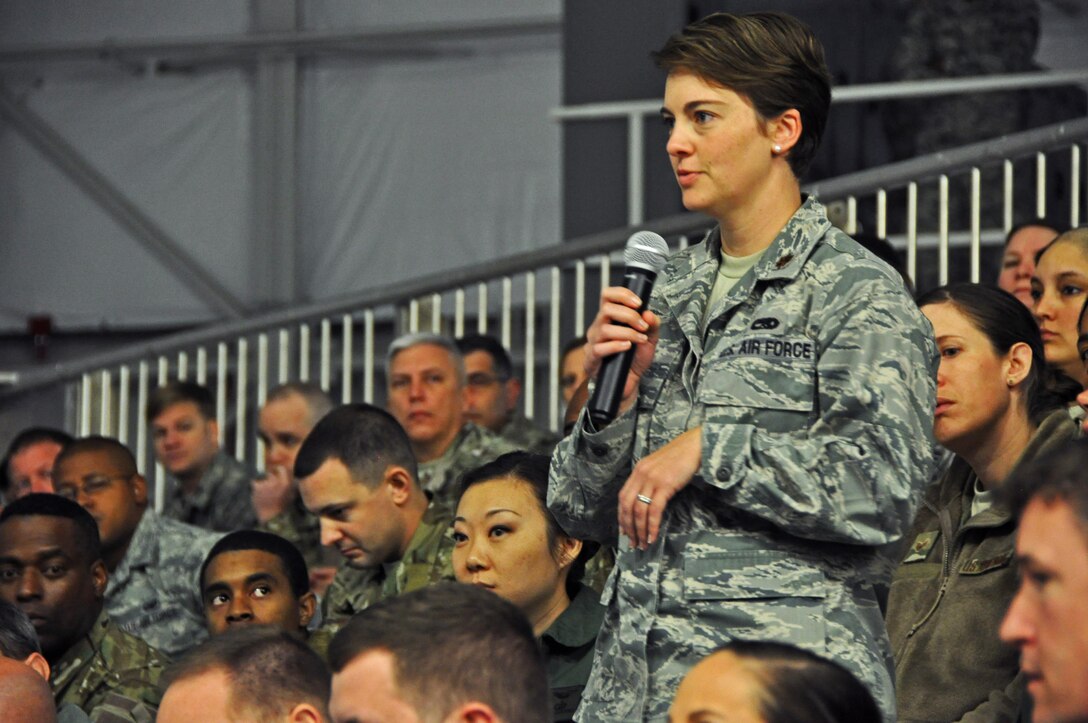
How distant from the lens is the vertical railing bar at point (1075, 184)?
6.25m

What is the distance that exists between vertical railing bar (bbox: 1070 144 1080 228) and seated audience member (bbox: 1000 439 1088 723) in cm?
425

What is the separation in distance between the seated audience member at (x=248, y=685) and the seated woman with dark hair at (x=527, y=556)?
0.89 metres

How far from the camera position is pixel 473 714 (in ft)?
8.52

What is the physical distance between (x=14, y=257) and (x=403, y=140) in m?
3.15

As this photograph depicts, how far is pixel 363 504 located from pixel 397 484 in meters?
0.12

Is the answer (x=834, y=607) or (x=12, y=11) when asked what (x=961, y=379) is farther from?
(x=12, y=11)

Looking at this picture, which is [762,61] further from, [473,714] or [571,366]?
[571,366]

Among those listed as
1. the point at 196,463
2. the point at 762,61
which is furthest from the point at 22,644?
the point at 196,463

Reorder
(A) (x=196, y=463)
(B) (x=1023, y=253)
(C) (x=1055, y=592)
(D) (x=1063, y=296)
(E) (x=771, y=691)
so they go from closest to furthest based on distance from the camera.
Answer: (C) (x=1055, y=592) → (E) (x=771, y=691) → (D) (x=1063, y=296) → (B) (x=1023, y=253) → (A) (x=196, y=463)

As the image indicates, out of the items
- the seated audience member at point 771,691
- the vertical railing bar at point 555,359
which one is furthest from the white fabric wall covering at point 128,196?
the seated audience member at point 771,691

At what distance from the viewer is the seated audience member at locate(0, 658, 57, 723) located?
366cm

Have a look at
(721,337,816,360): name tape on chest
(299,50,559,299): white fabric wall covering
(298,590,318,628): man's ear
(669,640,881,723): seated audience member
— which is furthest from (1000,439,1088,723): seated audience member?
(299,50,559,299): white fabric wall covering

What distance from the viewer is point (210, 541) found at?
20.4ft

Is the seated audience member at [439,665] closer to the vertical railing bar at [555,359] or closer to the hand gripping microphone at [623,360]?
the hand gripping microphone at [623,360]
